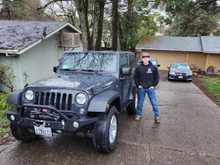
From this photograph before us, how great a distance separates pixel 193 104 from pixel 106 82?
5.94 m

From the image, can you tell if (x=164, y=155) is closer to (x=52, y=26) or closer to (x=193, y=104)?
(x=193, y=104)

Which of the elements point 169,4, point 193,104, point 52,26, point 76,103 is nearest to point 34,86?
point 76,103

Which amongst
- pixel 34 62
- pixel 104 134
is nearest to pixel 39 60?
pixel 34 62

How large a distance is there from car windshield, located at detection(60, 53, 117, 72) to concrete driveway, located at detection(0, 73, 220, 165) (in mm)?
1627

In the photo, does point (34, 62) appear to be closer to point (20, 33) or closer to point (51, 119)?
point (20, 33)

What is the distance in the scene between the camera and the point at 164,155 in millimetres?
4750

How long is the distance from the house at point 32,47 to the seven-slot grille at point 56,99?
560 centimetres

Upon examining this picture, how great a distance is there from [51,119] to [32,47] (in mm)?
7101

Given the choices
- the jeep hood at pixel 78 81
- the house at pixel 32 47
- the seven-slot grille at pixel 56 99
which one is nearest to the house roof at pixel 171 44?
the house at pixel 32 47

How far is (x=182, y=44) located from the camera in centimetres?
3009

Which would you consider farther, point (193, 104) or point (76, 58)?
point (193, 104)

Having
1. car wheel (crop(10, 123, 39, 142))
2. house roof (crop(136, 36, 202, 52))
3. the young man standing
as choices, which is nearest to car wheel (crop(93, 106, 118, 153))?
car wheel (crop(10, 123, 39, 142))

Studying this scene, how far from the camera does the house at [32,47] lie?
9.91 meters

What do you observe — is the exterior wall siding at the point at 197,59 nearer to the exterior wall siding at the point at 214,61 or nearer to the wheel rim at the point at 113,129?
the exterior wall siding at the point at 214,61
